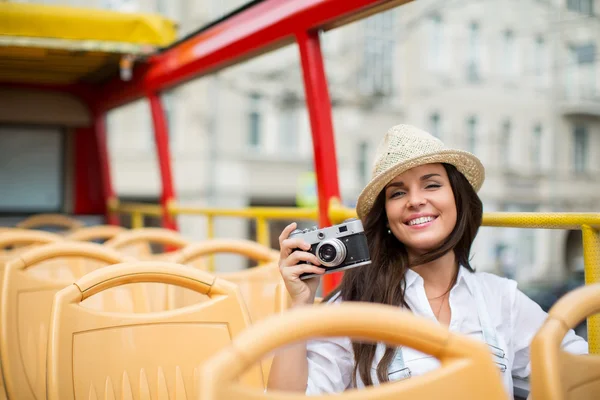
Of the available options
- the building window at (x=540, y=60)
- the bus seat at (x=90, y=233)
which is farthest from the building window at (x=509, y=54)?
the bus seat at (x=90, y=233)

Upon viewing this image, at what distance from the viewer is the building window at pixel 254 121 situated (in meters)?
25.5

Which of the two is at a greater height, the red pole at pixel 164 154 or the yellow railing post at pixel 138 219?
the red pole at pixel 164 154

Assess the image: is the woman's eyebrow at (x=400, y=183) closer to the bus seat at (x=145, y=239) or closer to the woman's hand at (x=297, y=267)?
the woman's hand at (x=297, y=267)

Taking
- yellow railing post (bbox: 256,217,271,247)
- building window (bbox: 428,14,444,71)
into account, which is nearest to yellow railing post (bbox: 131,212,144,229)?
yellow railing post (bbox: 256,217,271,247)

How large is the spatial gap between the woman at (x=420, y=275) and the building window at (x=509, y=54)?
33164mm

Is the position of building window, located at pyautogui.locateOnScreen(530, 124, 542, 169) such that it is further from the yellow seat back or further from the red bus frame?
the yellow seat back

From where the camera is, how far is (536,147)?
107 ft

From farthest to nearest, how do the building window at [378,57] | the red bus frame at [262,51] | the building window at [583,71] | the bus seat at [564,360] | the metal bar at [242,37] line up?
the building window at [378,57] < the building window at [583,71] < the red bus frame at [262,51] < the metal bar at [242,37] < the bus seat at [564,360]

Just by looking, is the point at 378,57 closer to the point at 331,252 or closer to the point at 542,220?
the point at 542,220

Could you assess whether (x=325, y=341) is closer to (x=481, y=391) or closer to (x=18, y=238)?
(x=481, y=391)

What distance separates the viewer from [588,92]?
79.7ft

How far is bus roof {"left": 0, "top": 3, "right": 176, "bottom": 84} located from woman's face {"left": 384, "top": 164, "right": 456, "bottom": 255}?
3.89 m

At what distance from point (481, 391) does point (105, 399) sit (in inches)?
38.3

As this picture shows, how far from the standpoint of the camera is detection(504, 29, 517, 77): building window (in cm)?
3372
